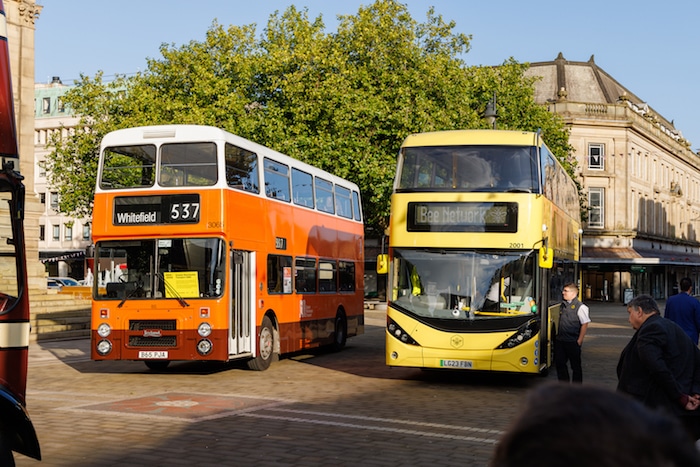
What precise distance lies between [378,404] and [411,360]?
2.61m

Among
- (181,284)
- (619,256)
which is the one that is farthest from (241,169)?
(619,256)

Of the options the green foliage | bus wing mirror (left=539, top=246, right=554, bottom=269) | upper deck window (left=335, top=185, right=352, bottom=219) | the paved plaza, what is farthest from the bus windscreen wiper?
the green foliage

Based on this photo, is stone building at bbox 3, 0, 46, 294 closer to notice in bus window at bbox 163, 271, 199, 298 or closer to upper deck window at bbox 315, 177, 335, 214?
upper deck window at bbox 315, 177, 335, 214

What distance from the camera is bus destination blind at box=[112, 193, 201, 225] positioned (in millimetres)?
17188

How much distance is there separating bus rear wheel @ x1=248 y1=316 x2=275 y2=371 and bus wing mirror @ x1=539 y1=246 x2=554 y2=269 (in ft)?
18.4

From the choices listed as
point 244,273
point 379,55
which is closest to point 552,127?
point 379,55

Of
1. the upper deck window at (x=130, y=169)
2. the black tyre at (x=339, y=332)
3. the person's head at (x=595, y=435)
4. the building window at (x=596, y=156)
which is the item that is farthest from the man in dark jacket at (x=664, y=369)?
the building window at (x=596, y=156)

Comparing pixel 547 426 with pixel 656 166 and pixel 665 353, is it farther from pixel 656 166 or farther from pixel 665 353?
pixel 656 166

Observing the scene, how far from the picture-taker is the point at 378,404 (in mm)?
13969

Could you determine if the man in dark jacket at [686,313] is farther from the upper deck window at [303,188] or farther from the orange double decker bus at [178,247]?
the upper deck window at [303,188]

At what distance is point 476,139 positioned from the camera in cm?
1711

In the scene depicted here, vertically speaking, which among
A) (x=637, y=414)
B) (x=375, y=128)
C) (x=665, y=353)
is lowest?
(x=665, y=353)

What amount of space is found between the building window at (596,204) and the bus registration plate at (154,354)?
55815 mm

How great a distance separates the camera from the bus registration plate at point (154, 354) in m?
17.2
